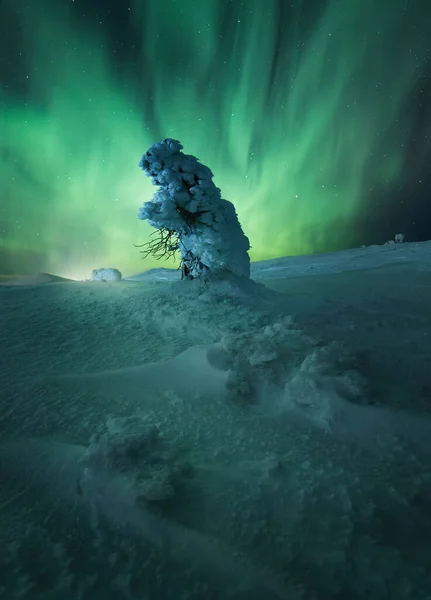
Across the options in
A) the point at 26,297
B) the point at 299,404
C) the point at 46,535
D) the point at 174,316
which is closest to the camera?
the point at 46,535

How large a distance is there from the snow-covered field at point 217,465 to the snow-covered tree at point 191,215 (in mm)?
3808

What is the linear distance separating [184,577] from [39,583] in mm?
884

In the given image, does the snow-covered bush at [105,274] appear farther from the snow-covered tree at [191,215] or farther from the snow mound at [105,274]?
the snow-covered tree at [191,215]

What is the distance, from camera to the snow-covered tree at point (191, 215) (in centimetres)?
938

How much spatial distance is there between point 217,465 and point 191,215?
7733 millimetres

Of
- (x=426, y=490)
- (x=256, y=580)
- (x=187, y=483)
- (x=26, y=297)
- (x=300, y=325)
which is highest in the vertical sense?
(x=26, y=297)

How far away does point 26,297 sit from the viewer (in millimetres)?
9375

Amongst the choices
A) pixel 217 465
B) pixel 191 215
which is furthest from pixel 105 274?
pixel 217 465

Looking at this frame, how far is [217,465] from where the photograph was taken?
3.17 meters

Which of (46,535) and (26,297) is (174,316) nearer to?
(26,297)

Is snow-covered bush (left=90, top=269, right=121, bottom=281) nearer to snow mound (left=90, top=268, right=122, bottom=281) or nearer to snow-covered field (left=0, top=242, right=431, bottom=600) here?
snow mound (left=90, top=268, right=122, bottom=281)

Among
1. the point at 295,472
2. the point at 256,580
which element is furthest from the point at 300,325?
the point at 256,580

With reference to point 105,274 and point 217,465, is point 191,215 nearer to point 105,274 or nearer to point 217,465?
point 217,465

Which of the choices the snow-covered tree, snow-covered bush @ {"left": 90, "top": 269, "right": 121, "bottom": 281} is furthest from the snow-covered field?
snow-covered bush @ {"left": 90, "top": 269, "right": 121, "bottom": 281}
